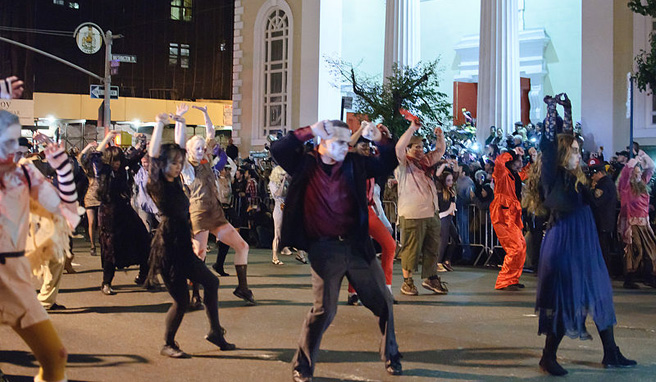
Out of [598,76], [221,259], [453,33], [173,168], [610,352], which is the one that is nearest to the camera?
[610,352]

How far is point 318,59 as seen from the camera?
93.2 ft

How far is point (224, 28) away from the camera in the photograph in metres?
53.9

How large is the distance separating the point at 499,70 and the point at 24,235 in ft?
62.6

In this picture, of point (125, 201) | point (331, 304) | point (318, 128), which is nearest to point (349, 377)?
point (331, 304)

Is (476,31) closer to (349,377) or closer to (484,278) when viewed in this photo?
(484,278)

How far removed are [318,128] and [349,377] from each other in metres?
1.95

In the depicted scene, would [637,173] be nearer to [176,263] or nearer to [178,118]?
[178,118]

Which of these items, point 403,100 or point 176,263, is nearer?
point 176,263

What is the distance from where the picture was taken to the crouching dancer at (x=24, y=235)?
4.88 meters

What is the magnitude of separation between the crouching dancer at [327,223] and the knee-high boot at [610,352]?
1.84 metres

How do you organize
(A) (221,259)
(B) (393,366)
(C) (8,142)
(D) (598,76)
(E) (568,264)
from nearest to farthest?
(C) (8,142), (B) (393,366), (E) (568,264), (A) (221,259), (D) (598,76)

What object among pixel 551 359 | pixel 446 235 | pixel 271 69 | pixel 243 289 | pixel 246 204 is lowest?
pixel 551 359

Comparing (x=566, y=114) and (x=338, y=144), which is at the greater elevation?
(x=566, y=114)

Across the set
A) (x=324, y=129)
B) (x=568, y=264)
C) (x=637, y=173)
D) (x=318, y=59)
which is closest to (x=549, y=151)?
(x=568, y=264)
